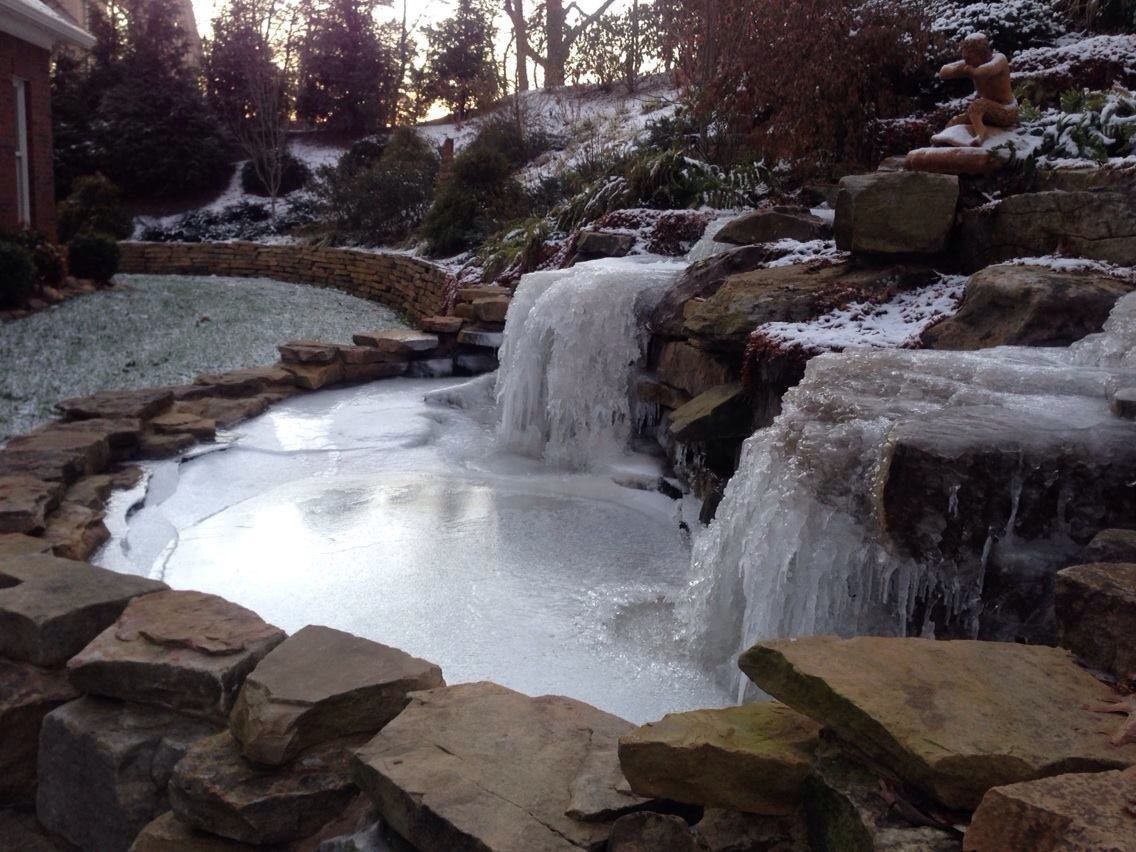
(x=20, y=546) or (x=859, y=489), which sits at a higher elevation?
(x=859, y=489)

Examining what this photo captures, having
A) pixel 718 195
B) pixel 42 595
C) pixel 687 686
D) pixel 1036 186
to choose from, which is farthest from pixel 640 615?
pixel 718 195

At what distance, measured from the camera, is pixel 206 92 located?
2083cm

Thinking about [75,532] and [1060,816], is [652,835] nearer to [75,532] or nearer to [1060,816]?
[1060,816]

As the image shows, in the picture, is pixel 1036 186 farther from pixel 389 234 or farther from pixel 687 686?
pixel 389 234

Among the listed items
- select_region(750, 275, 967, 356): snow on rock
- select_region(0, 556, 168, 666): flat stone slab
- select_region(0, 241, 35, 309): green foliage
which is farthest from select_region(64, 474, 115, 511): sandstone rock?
select_region(0, 241, 35, 309): green foliage

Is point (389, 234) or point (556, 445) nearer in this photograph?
point (556, 445)

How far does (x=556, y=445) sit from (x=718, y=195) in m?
3.49

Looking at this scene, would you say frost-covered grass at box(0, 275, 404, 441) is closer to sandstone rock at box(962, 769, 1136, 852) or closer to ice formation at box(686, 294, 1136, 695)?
ice formation at box(686, 294, 1136, 695)

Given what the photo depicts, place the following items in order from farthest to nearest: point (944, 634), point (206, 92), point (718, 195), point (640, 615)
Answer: point (206, 92) → point (718, 195) → point (640, 615) → point (944, 634)

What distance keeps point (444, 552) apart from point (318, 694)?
1929mm

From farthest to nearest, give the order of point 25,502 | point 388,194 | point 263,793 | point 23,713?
1. point 388,194
2. point 25,502
3. point 23,713
4. point 263,793

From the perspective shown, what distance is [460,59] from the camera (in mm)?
21109

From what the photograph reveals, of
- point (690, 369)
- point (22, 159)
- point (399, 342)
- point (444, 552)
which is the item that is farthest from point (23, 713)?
point (22, 159)

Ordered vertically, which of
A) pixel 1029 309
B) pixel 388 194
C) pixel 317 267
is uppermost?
pixel 388 194
